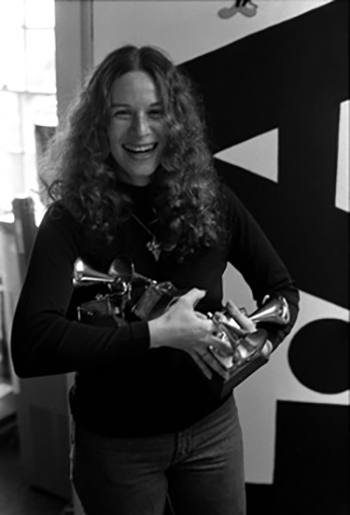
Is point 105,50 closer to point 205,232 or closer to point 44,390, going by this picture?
point 205,232

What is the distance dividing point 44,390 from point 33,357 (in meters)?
0.79

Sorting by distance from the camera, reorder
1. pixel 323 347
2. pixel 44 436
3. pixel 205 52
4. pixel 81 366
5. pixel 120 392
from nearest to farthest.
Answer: pixel 81 366
pixel 120 392
pixel 205 52
pixel 323 347
pixel 44 436

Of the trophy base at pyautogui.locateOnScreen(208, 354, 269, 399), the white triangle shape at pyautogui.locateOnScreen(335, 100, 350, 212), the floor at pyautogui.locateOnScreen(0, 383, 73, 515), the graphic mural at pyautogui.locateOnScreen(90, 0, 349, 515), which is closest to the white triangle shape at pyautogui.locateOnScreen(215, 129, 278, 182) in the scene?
the graphic mural at pyautogui.locateOnScreen(90, 0, 349, 515)

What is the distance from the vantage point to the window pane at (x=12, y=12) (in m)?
1.64

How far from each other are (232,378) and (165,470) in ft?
0.70

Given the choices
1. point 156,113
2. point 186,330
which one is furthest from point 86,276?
point 156,113

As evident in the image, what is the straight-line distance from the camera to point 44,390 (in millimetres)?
1907

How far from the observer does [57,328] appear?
1.14 meters

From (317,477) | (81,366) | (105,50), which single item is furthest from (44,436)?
(105,50)

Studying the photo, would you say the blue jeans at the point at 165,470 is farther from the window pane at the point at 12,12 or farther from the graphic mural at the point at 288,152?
the window pane at the point at 12,12

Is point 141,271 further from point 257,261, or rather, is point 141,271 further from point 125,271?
point 257,261

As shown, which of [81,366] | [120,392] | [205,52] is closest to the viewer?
[81,366]

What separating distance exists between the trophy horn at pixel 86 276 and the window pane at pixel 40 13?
0.70 metres

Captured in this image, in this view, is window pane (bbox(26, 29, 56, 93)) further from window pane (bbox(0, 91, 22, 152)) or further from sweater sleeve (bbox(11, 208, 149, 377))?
sweater sleeve (bbox(11, 208, 149, 377))
